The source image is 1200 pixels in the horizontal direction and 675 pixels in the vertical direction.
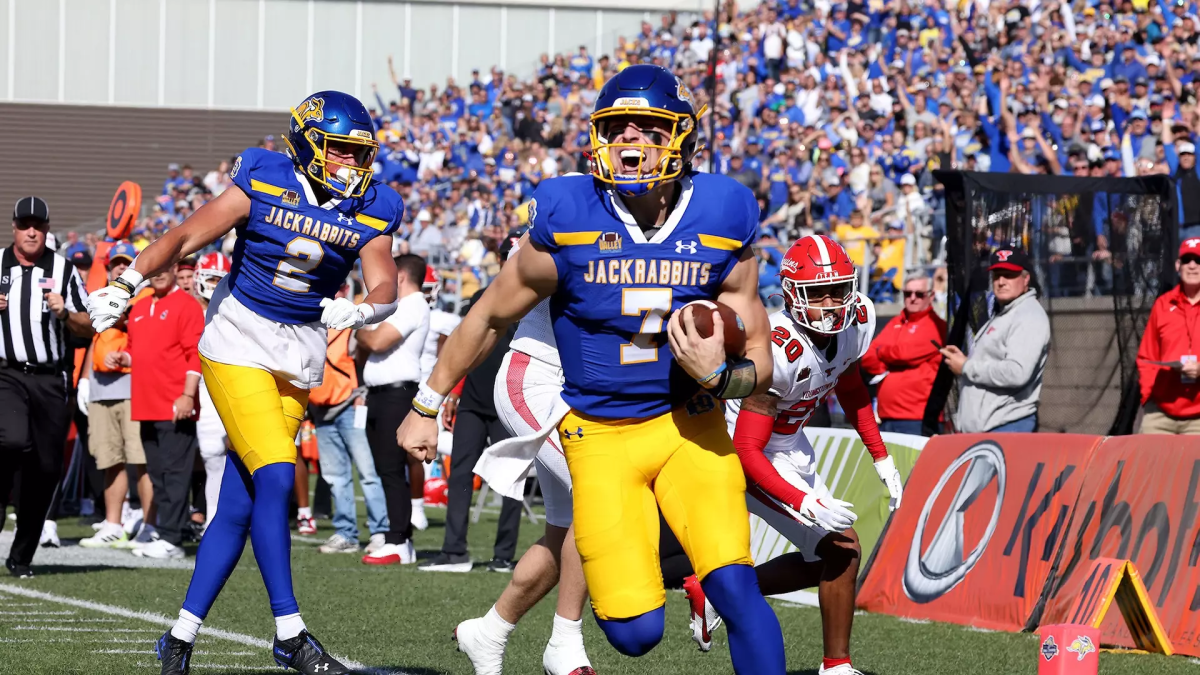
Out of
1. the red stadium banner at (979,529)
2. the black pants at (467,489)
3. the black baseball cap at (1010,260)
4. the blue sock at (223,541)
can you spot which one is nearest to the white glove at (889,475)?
the red stadium banner at (979,529)

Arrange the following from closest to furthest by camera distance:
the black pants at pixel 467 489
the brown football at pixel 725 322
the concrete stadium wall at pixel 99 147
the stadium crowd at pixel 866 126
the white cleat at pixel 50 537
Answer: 1. the brown football at pixel 725 322
2. the black pants at pixel 467 489
3. the white cleat at pixel 50 537
4. the stadium crowd at pixel 866 126
5. the concrete stadium wall at pixel 99 147

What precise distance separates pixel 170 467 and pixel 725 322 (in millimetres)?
6923

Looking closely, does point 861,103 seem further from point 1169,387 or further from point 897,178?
point 1169,387

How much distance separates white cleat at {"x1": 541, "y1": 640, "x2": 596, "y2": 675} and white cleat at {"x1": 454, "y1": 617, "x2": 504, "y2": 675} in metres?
0.18

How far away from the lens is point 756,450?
5.61m

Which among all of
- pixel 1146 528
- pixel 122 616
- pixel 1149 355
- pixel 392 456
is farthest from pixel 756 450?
pixel 392 456

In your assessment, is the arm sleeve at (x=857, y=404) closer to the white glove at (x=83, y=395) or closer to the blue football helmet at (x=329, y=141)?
the blue football helmet at (x=329, y=141)

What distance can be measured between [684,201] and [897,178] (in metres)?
12.2

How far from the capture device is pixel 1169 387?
886cm

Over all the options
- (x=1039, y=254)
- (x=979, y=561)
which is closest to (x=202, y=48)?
(x=1039, y=254)

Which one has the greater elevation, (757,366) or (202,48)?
(202,48)

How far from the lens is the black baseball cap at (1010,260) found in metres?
9.10

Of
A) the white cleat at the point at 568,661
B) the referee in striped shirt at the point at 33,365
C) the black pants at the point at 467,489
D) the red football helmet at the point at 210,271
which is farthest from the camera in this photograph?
the red football helmet at the point at 210,271

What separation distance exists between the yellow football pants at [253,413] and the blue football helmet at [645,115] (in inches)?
68.4
